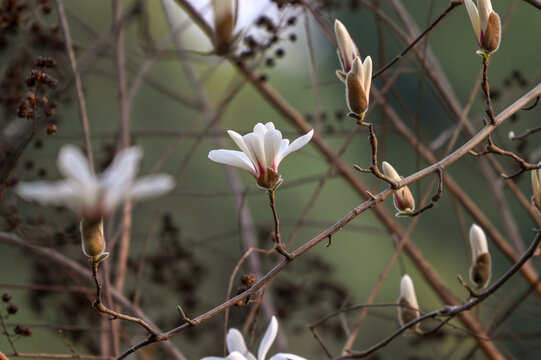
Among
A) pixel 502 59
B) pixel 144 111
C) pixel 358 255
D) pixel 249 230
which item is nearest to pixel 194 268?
pixel 249 230

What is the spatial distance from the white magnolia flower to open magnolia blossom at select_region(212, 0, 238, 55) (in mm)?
164

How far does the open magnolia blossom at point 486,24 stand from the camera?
360 mm

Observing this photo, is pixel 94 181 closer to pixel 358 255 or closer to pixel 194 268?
pixel 194 268

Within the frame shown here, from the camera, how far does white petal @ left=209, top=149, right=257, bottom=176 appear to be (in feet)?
1.08

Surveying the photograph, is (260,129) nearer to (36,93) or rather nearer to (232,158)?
(232,158)

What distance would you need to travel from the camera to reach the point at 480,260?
1.46 feet

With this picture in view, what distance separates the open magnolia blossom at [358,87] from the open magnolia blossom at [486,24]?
7 centimetres

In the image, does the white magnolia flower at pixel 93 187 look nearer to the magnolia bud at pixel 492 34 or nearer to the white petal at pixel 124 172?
the white petal at pixel 124 172

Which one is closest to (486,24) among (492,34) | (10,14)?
(492,34)

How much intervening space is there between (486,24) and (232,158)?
0.53 ft

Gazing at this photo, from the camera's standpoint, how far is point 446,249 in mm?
3053

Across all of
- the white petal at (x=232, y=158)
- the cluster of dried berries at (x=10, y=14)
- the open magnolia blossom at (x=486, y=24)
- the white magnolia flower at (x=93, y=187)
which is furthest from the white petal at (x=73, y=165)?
the cluster of dried berries at (x=10, y=14)

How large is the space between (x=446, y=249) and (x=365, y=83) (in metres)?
2.85

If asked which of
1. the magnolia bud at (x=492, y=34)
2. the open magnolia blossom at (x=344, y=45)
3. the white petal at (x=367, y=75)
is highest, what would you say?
the open magnolia blossom at (x=344, y=45)
